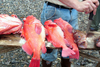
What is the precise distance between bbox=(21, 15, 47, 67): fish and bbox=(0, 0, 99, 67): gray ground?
1.50 metres

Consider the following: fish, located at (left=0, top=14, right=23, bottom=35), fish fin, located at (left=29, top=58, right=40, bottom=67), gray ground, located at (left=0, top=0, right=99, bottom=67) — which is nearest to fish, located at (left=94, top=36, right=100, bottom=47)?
fish fin, located at (left=29, top=58, right=40, bottom=67)

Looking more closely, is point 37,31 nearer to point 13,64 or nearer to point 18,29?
point 18,29

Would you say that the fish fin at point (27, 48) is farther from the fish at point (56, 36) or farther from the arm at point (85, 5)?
the arm at point (85, 5)

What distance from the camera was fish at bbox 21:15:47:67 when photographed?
1060 mm

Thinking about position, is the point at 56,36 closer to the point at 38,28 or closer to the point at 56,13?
the point at 38,28

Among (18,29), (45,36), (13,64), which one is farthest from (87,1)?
(13,64)

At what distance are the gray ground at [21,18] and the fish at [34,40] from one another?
150 cm

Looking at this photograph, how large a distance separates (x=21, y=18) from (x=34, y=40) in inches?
119

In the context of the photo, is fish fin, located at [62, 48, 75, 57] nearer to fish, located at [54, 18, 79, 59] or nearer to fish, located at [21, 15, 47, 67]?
fish, located at [54, 18, 79, 59]

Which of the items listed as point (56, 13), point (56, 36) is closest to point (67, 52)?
point (56, 36)

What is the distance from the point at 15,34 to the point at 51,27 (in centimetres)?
49

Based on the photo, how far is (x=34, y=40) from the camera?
3.72ft

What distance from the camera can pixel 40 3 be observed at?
5.12 m

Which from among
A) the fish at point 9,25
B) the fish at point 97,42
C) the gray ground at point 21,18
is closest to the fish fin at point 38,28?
the fish at point 9,25
